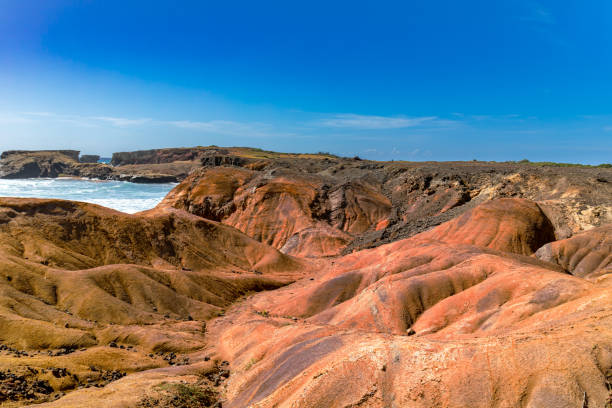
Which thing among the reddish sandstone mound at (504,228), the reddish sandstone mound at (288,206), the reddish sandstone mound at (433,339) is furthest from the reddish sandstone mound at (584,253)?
the reddish sandstone mound at (288,206)

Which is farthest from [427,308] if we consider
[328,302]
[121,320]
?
[121,320]

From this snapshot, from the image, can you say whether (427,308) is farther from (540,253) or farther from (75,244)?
(75,244)

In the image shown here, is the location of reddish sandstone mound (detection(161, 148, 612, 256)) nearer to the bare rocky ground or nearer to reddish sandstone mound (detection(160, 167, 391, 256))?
reddish sandstone mound (detection(160, 167, 391, 256))

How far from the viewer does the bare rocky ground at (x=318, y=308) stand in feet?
43.7

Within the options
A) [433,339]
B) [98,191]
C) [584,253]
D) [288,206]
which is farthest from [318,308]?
[98,191]

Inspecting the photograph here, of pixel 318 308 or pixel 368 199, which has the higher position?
pixel 368 199

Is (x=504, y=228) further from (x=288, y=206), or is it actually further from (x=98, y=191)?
(x=98, y=191)

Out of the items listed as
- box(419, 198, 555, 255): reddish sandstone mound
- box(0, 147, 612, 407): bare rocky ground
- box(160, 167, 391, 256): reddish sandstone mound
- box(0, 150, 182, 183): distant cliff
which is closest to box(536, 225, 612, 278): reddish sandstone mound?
box(0, 147, 612, 407): bare rocky ground

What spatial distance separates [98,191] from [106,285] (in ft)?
384

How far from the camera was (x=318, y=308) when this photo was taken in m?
35.3

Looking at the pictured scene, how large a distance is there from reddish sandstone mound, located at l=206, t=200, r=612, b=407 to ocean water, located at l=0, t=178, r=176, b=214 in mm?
86205

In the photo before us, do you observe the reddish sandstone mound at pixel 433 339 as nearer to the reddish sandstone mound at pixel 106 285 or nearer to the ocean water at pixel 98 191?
the reddish sandstone mound at pixel 106 285

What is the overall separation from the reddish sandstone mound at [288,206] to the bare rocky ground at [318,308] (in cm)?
97

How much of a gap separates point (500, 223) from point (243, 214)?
4494cm
